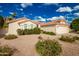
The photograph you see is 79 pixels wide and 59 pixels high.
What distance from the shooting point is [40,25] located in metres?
2.29

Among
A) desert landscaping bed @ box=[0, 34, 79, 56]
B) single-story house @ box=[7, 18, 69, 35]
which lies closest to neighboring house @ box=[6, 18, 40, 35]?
single-story house @ box=[7, 18, 69, 35]

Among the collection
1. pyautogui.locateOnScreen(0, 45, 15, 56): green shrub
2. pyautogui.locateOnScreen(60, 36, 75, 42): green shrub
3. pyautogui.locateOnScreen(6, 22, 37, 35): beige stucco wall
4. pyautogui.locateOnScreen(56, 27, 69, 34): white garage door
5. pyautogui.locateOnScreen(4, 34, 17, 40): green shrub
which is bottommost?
pyautogui.locateOnScreen(0, 45, 15, 56): green shrub

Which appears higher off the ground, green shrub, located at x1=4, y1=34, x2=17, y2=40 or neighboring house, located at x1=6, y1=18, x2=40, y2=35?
neighboring house, located at x1=6, y1=18, x2=40, y2=35

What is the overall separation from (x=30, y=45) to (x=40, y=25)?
0.90 ft

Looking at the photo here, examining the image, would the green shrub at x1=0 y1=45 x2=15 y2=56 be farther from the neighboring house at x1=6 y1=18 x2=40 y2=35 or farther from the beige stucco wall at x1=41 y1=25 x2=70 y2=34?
the beige stucco wall at x1=41 y1=25 x2=70 y2=34

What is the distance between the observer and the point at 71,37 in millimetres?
2283

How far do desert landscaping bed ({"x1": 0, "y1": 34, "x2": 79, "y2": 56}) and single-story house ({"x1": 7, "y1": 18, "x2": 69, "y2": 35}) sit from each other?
87 millimetres

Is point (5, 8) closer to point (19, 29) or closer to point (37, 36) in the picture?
point (19, 29)

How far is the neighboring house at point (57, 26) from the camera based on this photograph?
7.47ft

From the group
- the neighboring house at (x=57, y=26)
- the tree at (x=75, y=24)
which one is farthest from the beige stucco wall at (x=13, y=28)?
the tree at (x=75, y=24)

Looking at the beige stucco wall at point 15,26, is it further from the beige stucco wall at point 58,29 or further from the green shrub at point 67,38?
the green shrub at point 67,38

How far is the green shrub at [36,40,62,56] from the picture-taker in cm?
223

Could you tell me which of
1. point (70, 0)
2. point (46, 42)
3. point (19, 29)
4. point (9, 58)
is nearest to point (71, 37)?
point (46, 42)

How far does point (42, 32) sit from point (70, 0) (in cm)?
52
